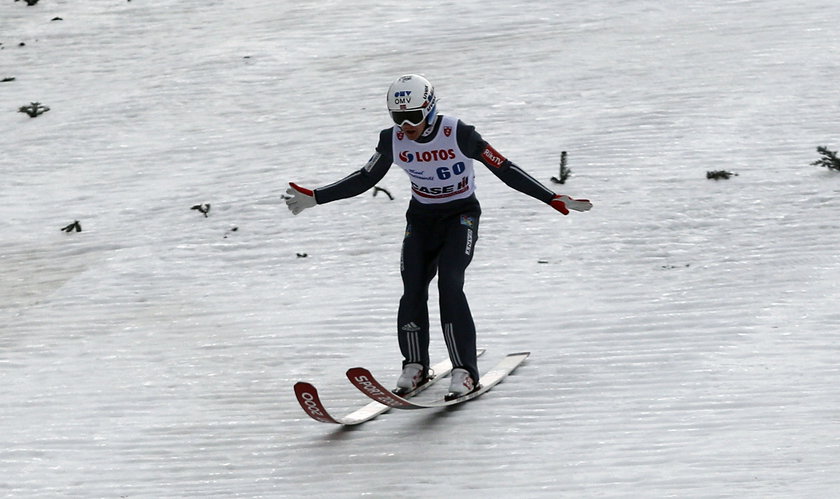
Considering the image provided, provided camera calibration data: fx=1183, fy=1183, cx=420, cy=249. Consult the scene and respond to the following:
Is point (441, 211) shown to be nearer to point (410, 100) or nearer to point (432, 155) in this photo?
point (432, 155)

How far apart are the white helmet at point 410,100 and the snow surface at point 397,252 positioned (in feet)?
5.33

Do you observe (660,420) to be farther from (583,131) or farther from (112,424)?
(583,131)

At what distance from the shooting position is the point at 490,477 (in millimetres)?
5629

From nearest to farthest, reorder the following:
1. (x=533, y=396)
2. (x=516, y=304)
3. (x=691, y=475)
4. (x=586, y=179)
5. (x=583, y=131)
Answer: (x=691, y=475) → (x=533, y=396) → (x=516, y=304) → (x=586, y=179) → (x=583, y=131)

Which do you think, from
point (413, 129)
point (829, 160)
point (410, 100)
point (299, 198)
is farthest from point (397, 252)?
point (829, 160)

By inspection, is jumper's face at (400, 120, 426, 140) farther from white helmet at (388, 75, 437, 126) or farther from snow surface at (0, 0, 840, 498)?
snow surface at (0, 0, 840, 498)

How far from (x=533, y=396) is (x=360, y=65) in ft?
27.0

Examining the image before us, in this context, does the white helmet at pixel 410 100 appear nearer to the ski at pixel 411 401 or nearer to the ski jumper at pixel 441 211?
the ski jumper at pixel 441 211

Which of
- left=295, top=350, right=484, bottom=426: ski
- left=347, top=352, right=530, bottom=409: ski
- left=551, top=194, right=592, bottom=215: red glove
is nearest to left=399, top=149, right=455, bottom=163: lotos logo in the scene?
left=551, top=194, right=592, bottom=215: red glove

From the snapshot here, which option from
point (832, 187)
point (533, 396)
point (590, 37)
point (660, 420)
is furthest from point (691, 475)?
point (590, 37)

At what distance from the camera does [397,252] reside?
32.0ft

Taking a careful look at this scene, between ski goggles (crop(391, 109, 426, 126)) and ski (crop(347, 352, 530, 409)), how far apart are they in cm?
134

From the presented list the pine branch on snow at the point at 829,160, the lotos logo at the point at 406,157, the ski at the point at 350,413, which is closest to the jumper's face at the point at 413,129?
the lotos logo at the point at 406,157

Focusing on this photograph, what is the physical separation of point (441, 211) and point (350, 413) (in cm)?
126
